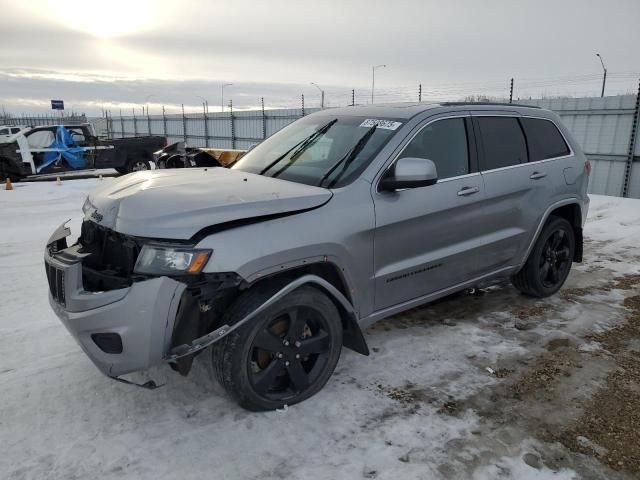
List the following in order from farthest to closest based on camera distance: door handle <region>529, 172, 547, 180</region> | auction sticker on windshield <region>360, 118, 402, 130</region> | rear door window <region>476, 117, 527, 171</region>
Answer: door handle <region>529, 172, 547, 180</region> → rear door window <region>476, 117, 527, 171</region> → auction sticker on windshield <region>360, 118, 402, 130</region>

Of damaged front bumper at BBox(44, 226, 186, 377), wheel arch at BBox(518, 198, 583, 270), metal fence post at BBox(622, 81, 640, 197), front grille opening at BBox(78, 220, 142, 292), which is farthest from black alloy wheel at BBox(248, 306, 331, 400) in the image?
metal fence post at BBox(622, 81, 640, 197)

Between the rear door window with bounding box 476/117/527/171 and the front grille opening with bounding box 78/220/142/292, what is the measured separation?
2806 mm

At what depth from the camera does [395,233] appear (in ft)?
11.0

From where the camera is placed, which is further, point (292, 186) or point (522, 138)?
point (522, 138)

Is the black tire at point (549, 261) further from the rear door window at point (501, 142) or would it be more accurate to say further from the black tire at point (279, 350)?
the black tire at point (279, 350)

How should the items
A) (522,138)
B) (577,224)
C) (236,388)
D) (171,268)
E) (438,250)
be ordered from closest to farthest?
(171,268) → (236,388) → (438,250) → (522,138) → (577,224)

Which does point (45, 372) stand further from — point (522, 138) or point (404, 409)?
point (522, 138)

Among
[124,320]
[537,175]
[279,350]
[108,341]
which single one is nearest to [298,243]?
[279,350]

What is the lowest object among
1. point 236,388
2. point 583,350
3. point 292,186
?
point 583,350

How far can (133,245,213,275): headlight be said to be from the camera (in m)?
2.55

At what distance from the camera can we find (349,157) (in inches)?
137

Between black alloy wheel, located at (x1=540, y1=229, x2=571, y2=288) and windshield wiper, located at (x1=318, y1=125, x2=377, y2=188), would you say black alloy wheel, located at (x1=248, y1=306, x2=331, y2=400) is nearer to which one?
windshield wiper, located at (x1=318, y1=125, x2=377, y2=188)

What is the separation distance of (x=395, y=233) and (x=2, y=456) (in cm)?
262

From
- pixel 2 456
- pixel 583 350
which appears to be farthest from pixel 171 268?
pixel 583 350
